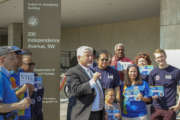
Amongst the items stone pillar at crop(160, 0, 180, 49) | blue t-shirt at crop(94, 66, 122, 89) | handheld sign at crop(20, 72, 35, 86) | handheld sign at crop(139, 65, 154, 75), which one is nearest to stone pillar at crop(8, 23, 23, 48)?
stone pillar at crop(160, 0, 180, 49)

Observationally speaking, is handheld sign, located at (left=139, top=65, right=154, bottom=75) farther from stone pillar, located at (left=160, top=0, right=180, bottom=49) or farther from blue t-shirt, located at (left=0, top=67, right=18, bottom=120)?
stone pillar, located at (left=160, top=0, right=180, bottom=49)

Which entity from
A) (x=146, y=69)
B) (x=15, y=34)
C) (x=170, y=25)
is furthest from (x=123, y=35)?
(x=146, y=69)

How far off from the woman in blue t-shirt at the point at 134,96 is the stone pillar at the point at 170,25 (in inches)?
192

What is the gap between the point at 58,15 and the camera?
15.2 ft

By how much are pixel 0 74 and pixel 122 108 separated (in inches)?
89.7

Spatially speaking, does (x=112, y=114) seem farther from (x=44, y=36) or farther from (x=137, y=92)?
(x=44, y=36)

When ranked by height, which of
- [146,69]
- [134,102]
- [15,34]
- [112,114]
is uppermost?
[15,34]

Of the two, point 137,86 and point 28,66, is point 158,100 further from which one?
point 28,66

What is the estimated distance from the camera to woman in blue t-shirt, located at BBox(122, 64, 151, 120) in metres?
4.00

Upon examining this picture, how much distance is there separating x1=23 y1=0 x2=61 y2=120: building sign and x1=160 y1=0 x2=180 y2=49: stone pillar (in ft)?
16.7

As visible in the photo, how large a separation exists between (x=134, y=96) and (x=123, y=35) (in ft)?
58.5

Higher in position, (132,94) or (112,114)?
(132,94)

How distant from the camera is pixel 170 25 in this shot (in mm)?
8742

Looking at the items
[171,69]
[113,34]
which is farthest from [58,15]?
[113,34]
